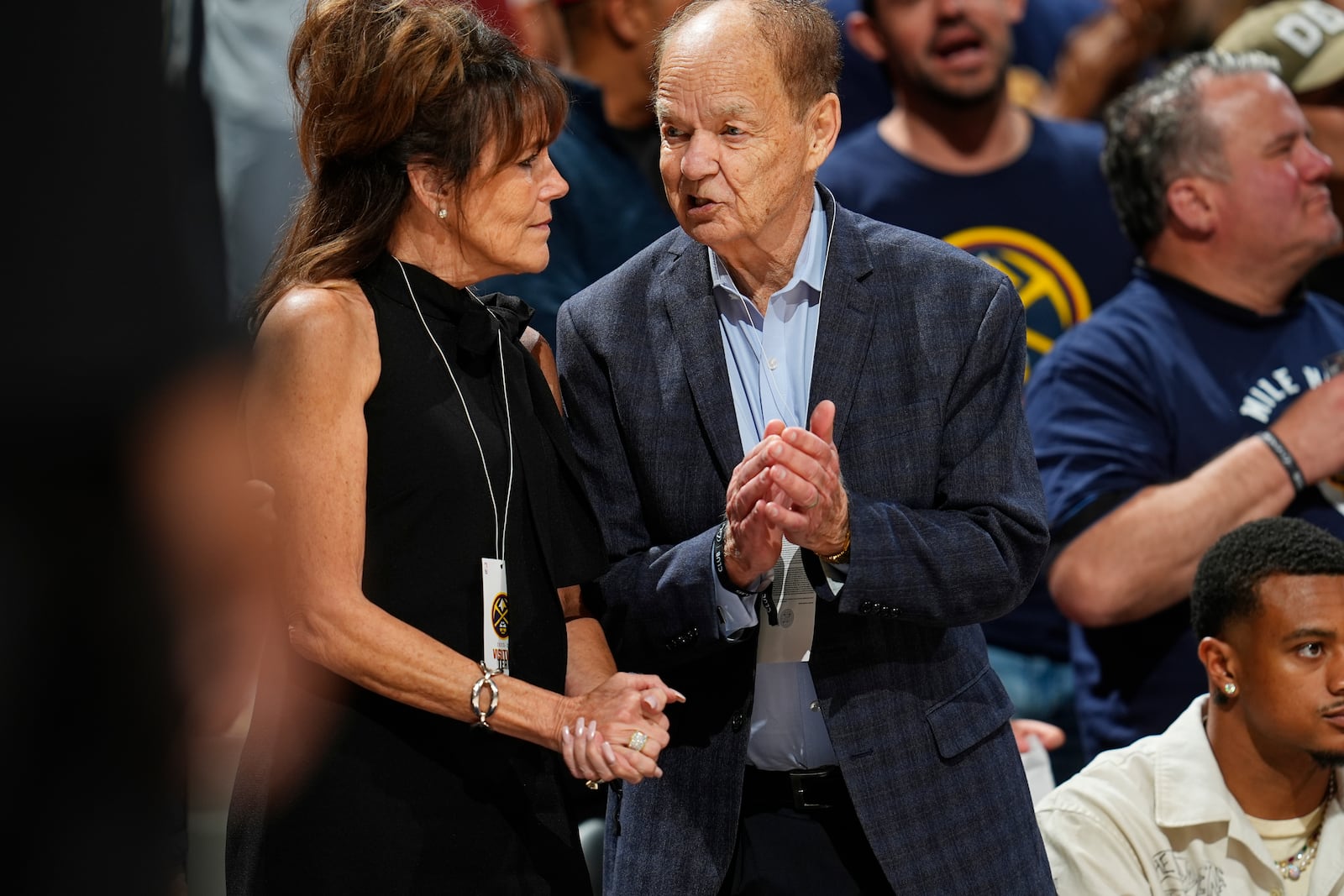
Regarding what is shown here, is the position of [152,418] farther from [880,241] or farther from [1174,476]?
[1174,476]

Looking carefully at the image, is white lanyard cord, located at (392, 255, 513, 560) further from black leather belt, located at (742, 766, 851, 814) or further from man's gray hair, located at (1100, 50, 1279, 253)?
man's gray hair, located at (1100, 50, 1279, 253)

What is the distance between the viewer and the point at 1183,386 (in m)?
3.40

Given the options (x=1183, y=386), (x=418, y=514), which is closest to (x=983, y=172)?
(x=1183, y=386)

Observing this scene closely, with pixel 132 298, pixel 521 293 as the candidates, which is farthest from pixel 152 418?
pixel 521 293

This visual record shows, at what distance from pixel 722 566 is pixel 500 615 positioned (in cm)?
29

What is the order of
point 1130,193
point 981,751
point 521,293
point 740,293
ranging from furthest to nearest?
point 1130,193
point 521,293
point 740,293
point 981,751

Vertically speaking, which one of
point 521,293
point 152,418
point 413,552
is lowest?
point 521,293

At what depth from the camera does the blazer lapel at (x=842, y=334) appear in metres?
2.04

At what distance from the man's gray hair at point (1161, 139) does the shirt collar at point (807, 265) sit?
1.78 m

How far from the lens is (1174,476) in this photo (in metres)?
3.38

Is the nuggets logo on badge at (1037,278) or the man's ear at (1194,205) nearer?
the man's ear at (1194,205)

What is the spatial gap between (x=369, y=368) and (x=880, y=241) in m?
0.77

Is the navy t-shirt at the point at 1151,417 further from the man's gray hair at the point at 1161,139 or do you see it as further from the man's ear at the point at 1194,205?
the man's gray hair at the point at 1161,139

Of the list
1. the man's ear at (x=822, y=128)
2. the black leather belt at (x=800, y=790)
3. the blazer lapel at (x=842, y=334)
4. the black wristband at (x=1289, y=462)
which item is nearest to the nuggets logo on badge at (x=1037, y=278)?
the black wristband at (x=1289, y=462)
